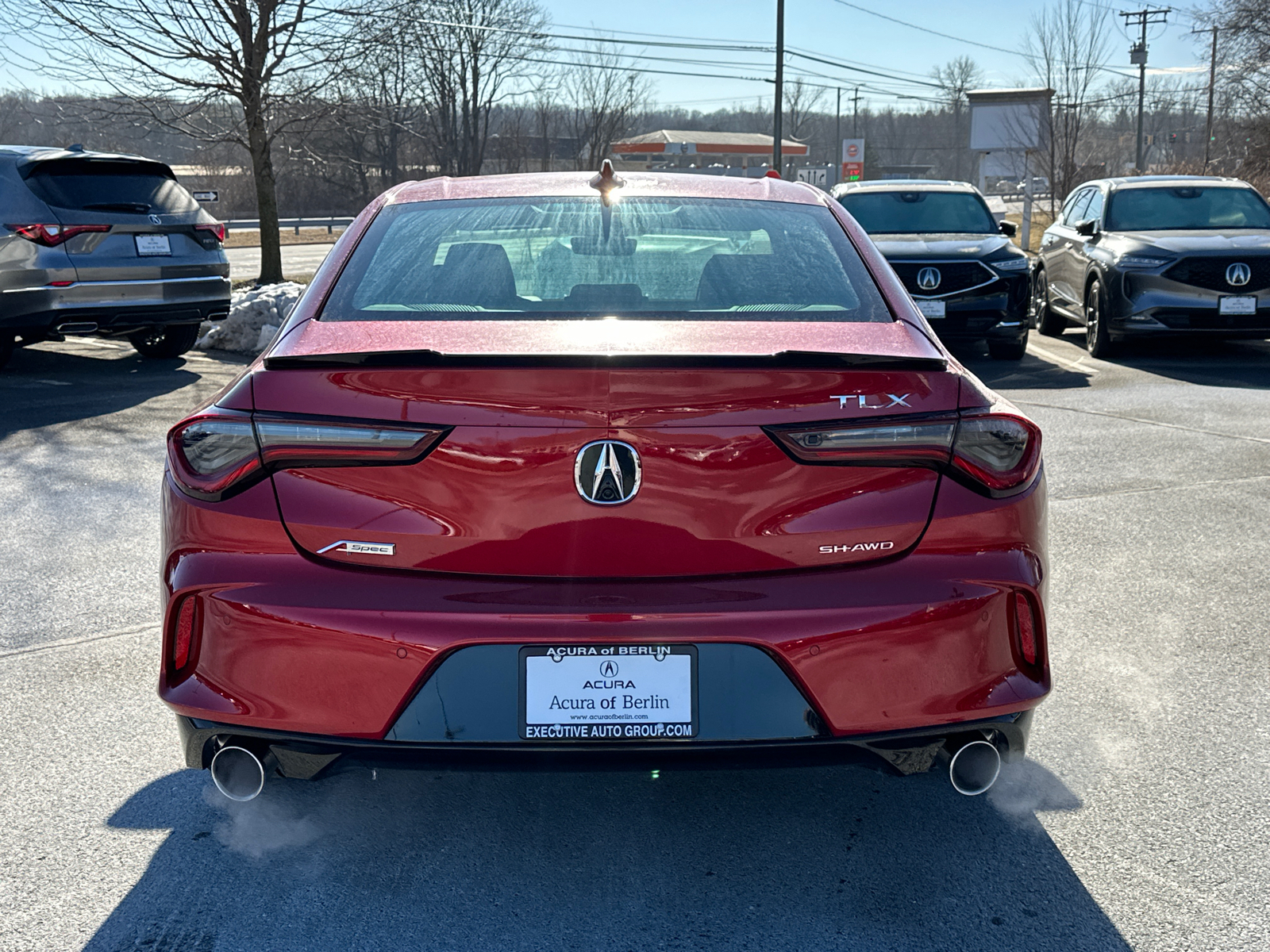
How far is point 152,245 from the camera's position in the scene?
10.1m

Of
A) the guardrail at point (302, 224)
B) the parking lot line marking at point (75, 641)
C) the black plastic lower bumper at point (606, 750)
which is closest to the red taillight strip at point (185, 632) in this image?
the black plastic lower bumper at point (606, 750)

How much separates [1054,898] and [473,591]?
1.41 metres

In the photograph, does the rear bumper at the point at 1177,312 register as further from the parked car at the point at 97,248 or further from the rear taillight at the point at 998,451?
the rear taillight at the point at 998,451

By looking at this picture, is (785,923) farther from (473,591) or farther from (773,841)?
(473,591)

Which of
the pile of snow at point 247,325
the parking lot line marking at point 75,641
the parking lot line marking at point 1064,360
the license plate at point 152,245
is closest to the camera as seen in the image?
the parking lot line marking at point 75,641

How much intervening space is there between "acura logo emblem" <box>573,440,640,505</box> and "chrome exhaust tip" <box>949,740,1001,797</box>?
880 millimetres

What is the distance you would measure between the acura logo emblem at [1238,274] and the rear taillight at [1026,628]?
32.9ft

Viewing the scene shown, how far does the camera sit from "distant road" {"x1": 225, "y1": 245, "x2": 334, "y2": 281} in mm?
24958

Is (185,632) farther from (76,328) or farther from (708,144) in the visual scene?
(708,144)

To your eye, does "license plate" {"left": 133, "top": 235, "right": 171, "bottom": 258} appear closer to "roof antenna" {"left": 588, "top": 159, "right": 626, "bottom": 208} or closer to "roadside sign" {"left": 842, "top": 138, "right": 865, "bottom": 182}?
"roof antenna" {"left": 588, "top": 159, "right": 626, "bottom": 208}

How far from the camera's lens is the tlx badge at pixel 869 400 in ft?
7.78

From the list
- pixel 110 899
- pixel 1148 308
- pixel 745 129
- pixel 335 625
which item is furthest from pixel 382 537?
pixel 745 129

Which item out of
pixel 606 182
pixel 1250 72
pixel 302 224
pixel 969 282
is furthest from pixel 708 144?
pixel 606 182

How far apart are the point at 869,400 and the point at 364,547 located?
1014mm
